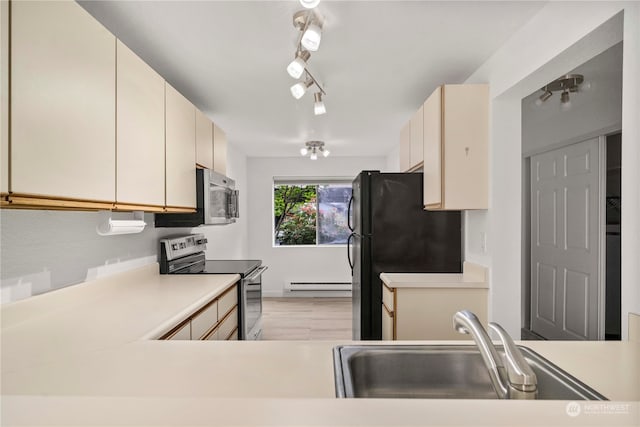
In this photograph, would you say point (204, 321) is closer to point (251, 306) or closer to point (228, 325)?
point (228, 325)

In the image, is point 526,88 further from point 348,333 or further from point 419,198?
point 348,333

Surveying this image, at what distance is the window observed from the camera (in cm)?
583

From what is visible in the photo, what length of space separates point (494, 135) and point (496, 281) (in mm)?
936

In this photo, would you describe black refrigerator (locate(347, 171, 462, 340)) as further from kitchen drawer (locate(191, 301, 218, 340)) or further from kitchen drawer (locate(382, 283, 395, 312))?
kitchen drawer (locate(191, 301, 218, 340))

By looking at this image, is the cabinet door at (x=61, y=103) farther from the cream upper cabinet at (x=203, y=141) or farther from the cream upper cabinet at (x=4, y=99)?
the cream upper cabinet at (x=203, y=141)

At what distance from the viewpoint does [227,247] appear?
446cm

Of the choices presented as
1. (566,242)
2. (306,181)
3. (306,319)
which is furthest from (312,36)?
(306,181)

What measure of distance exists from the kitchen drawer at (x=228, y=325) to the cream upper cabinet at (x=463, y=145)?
64.3 inches

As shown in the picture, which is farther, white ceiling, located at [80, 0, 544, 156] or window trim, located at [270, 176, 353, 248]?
window trim, located at [270, 176, 353, 248]

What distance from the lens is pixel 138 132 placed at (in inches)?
69.5

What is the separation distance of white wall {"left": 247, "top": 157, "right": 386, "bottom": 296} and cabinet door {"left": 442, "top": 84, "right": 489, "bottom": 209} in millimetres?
3345

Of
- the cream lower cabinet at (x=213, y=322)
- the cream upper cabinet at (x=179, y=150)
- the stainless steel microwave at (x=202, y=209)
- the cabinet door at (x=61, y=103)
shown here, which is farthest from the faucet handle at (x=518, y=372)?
the stainless steel microwave at (x=202, y=209)

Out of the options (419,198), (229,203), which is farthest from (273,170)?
(419,198)

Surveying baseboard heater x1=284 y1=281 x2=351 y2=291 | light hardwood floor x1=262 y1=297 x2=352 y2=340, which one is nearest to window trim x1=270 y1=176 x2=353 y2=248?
baseboard heater x1=284 y1=281 x2=351 y2=291
